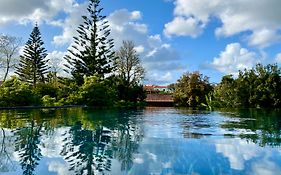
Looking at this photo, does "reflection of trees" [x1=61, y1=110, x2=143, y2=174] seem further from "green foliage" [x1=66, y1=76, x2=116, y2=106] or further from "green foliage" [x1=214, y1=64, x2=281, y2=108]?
"green foliage" [x1=214, y1=64, x2=281, y2=108]

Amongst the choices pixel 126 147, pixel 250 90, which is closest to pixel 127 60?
pixel 250 90

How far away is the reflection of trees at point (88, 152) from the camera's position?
4301 mm

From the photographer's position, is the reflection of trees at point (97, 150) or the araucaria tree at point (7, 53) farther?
the araucaria tree at point (7, 53)

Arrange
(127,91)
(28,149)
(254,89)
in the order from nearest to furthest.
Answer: (28,149), (254,89), (127,91)

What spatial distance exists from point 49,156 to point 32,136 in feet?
7.27

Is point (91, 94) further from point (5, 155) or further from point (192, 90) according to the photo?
point (5, 155)

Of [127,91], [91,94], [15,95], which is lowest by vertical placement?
[15,95]

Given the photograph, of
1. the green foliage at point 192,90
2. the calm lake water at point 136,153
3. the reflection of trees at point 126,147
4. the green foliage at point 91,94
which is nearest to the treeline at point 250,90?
the green foliage at point 192,90

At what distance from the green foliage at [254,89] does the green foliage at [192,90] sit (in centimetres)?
295

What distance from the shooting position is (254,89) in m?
25.7

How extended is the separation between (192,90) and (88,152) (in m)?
25.7

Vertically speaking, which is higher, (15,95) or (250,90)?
(250,90)

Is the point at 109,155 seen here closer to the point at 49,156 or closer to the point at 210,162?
the point at 49,156

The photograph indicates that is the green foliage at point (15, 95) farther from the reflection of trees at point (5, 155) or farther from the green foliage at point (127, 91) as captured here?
the reflection of trees at point (5, 155)
